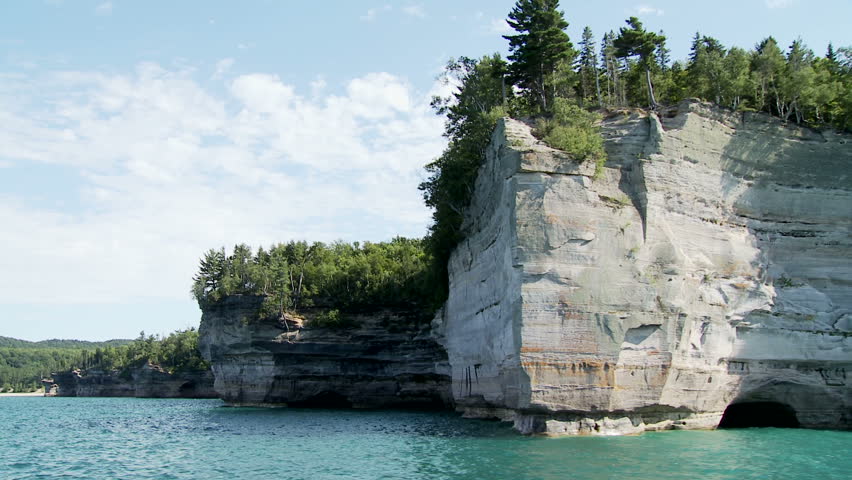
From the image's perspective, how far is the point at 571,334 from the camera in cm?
2355

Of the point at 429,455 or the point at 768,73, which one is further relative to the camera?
the point at 768,73

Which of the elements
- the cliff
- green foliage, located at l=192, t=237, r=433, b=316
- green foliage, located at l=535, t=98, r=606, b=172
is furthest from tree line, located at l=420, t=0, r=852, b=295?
the cliff

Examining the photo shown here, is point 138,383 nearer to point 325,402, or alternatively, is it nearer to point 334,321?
point 325,402

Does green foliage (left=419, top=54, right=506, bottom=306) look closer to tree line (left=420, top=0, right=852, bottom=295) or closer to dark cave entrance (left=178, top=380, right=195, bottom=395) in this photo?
tree line (left=420, top=0, right=852, bottom=295)

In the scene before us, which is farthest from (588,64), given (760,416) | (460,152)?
(760,416)

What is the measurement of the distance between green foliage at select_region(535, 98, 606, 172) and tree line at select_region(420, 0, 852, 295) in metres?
0.04

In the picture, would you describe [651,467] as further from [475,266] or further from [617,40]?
[617,40]

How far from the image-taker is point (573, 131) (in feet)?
85.9

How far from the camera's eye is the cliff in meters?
100

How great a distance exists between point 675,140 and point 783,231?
6794 millimetres

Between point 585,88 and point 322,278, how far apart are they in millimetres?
29800

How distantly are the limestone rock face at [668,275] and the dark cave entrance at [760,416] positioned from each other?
764 mm

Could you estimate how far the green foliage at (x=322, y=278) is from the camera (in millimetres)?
52719

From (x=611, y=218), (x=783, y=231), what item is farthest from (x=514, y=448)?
(x=783, y=231)
